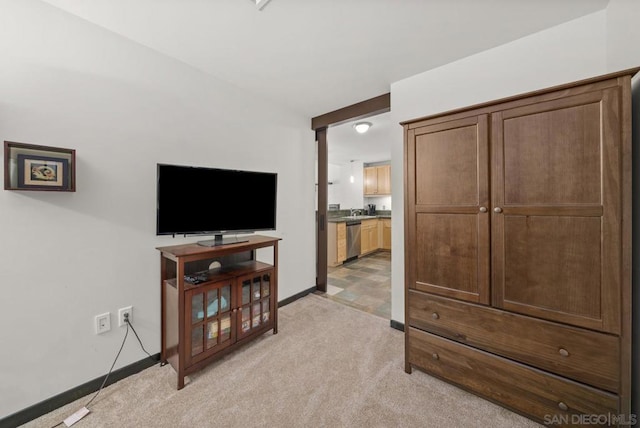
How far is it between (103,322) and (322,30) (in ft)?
8.19

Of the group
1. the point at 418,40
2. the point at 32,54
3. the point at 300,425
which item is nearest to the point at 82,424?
the point at 300,425

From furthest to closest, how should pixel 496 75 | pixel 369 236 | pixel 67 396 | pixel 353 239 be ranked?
1. pixel 369 236
2. pixel 353 239
3. pixel 496 75
4. pixel 67 396

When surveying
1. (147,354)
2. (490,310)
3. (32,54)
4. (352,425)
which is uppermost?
(32,54)

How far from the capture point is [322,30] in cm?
169

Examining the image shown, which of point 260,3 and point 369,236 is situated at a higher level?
point 260,3

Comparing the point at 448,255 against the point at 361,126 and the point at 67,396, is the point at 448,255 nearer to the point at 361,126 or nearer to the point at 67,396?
the point at 67,396

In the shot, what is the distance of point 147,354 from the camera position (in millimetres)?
1855

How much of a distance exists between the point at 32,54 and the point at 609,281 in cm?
328

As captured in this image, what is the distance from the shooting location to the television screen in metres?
1.78

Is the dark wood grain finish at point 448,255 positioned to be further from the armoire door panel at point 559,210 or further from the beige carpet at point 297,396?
the beige carpet at point 297,396

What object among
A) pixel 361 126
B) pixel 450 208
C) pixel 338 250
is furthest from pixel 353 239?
pixel 450 208

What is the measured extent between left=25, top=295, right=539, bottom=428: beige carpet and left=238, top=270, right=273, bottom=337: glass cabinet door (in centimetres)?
18

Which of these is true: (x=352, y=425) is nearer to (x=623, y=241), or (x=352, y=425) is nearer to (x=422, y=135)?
(x=623, y=241)

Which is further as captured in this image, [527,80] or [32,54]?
[527,80]
